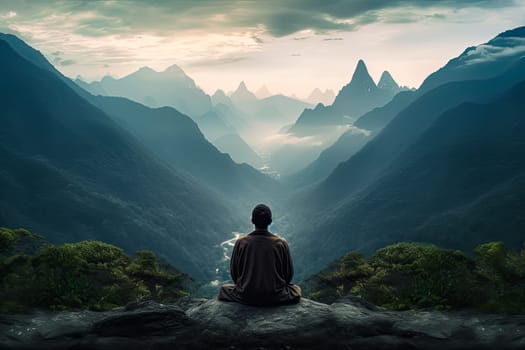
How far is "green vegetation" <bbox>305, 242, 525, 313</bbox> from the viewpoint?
12.4 m

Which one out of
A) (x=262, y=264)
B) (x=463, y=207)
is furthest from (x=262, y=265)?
(x=463, y=207)

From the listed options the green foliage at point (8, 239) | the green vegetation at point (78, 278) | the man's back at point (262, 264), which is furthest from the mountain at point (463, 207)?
the green foliage at point (8, 239)

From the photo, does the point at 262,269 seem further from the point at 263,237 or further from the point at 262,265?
the point at 263,237

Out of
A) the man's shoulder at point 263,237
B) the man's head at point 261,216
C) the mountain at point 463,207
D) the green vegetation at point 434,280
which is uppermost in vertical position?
the man's head at point 261,216

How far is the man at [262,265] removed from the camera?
1168 centimetres

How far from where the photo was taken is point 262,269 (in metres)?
11.6

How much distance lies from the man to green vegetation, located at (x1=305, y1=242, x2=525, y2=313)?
14.5ft

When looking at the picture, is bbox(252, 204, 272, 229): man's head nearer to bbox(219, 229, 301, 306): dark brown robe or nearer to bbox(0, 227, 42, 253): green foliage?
bbox(219, 229, 301, 306): dark brown robe

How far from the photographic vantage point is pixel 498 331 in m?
10.1

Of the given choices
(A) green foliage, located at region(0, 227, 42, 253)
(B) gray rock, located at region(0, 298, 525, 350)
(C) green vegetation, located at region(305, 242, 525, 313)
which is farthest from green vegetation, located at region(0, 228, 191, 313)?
(C) green vegetation, located at region(305, 242, 525, 313)

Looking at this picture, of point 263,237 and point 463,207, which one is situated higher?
point 263,237

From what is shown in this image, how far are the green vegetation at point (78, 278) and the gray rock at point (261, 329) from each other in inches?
39.0

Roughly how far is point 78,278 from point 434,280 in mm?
12826

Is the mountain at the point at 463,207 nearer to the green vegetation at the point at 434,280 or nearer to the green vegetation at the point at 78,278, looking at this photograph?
the green vegetation at the point at 434,280
